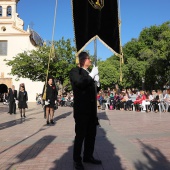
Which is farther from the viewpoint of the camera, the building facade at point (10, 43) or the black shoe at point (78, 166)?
the building facade at point (10, 43)

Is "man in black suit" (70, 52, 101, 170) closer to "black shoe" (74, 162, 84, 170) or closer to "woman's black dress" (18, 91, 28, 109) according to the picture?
"black shoe" (74, 162, 84, 170)

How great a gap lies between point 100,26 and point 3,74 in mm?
41124

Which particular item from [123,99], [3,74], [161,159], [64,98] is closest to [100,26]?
[161,159]

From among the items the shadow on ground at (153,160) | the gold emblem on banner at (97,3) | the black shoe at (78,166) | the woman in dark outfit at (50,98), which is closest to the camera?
the black shoe at (78,166)

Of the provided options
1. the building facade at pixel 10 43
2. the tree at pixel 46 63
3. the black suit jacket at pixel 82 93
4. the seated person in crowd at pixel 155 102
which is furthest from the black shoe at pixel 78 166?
the building facade at pixel 10 43

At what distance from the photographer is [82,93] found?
5035 millimetres

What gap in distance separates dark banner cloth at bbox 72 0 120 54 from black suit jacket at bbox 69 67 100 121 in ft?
11.8

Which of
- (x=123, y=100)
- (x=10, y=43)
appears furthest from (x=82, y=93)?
(x=10, y=43)

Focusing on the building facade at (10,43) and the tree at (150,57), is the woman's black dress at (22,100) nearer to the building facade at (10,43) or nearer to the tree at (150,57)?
the tree at (150,57)

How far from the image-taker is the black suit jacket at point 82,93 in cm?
492

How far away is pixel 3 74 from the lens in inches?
1880

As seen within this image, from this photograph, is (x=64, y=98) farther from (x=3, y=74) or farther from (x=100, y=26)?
(x=100, y=26)

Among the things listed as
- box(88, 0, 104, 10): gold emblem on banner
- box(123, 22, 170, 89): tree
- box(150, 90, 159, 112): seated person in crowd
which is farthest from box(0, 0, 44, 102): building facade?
box(88, 0, 104, 10): gold emblem on banner

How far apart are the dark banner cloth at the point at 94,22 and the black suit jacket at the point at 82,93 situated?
11.8 feet
